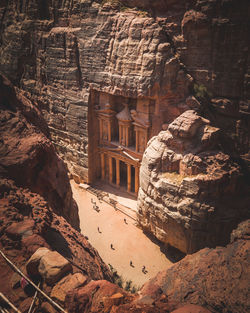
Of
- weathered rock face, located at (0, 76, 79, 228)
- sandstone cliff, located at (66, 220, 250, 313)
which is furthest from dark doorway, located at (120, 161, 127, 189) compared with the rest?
sandstone cliff, located at (66, 220, 250, 313)

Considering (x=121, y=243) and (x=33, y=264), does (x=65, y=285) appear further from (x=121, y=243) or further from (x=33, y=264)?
(x=121, y=243)

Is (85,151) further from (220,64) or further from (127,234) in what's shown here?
(220,64)

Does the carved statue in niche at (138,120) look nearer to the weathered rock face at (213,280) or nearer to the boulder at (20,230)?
the weathered rock face at (213,280)

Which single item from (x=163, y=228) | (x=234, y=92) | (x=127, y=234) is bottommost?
(x=127, y=234)

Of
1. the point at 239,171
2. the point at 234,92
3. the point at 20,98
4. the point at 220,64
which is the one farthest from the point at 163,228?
the point at 20,98

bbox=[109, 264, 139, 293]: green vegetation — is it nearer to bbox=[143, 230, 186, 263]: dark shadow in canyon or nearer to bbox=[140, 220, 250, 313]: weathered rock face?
bbox=[143, 230, 186, 263]: dark shadow in canyon

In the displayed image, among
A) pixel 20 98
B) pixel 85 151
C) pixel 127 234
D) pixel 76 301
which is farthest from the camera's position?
pixel 85 151

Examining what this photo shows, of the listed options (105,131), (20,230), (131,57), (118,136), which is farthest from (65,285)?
(118,136)
